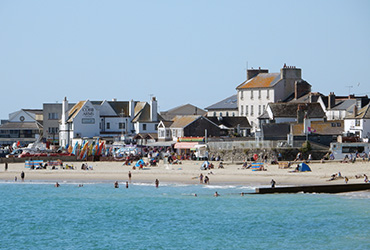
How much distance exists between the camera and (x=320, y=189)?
169 feet

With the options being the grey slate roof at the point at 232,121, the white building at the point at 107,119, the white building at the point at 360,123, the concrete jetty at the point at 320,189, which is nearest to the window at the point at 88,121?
the white building at the point at 107,119

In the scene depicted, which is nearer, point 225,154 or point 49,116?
point 225,154

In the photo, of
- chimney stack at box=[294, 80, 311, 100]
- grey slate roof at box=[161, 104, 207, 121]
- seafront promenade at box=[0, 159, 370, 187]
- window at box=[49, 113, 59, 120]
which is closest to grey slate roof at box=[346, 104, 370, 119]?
seafront promenade at box=[0, 159, 370, 187]

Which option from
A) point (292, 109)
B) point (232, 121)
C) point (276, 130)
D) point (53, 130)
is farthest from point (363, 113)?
point (53, 130)

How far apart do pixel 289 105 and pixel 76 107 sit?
28201 mm

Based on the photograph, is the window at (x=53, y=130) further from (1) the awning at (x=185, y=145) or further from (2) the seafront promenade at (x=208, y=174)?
(2) the seafront promenade at (x=208, y=174)

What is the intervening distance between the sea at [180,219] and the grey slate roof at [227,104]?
154 feet

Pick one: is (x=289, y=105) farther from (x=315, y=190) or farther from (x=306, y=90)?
(x=315, y=190)

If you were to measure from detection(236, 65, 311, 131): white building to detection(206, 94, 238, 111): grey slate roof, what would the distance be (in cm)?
315

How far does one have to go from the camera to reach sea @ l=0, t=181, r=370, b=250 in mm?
38875

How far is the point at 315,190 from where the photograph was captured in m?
51.4

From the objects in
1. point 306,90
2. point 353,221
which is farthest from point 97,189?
point 306,90

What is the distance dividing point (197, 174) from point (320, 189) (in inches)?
580

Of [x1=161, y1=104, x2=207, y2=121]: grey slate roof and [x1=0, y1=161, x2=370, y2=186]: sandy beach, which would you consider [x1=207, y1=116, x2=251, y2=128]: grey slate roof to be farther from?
[x1=161, y1=104, x2=207, y2=121]: grey slate roof
